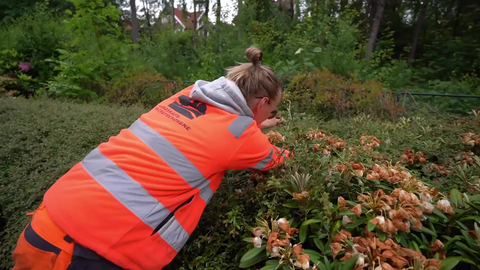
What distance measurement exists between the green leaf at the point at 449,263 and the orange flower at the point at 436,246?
91 mm

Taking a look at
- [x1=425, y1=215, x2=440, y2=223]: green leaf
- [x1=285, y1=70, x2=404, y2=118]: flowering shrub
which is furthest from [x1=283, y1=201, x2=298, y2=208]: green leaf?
[x1=285, y1=70, x2=404, y2=118]: flowering shrub

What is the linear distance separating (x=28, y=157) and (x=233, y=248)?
274 centimetres

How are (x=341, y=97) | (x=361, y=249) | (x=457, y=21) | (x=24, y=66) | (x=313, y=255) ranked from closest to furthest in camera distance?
1. (x=361, y=249)
2. (x=313, y=255)
3. (x=341, y=97)
4. (x=24, y=66)
5. (x=457, y=21)

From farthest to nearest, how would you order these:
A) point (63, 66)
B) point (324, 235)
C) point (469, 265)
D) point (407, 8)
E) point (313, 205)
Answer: point (407, 8) → point (63, 66) → point (313, 205) → point (324, 235) → point (469, 265)

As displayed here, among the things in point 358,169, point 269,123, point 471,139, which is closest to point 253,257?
point 358,169

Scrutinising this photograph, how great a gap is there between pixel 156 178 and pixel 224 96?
56 centimetres

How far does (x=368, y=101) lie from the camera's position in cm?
459

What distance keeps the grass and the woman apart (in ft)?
0.83

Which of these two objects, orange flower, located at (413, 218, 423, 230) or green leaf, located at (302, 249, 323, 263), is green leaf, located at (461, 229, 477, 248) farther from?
green leaf, located at (302, 249, 323, 263)

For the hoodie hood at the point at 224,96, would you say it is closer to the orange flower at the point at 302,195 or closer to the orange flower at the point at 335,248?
the orange flower at the point at 302,195

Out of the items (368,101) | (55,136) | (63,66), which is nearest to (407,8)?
(368,101)

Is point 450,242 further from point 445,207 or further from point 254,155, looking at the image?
point 254,155

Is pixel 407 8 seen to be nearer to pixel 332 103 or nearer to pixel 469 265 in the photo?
pixel 332 103

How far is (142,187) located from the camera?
1.46m
